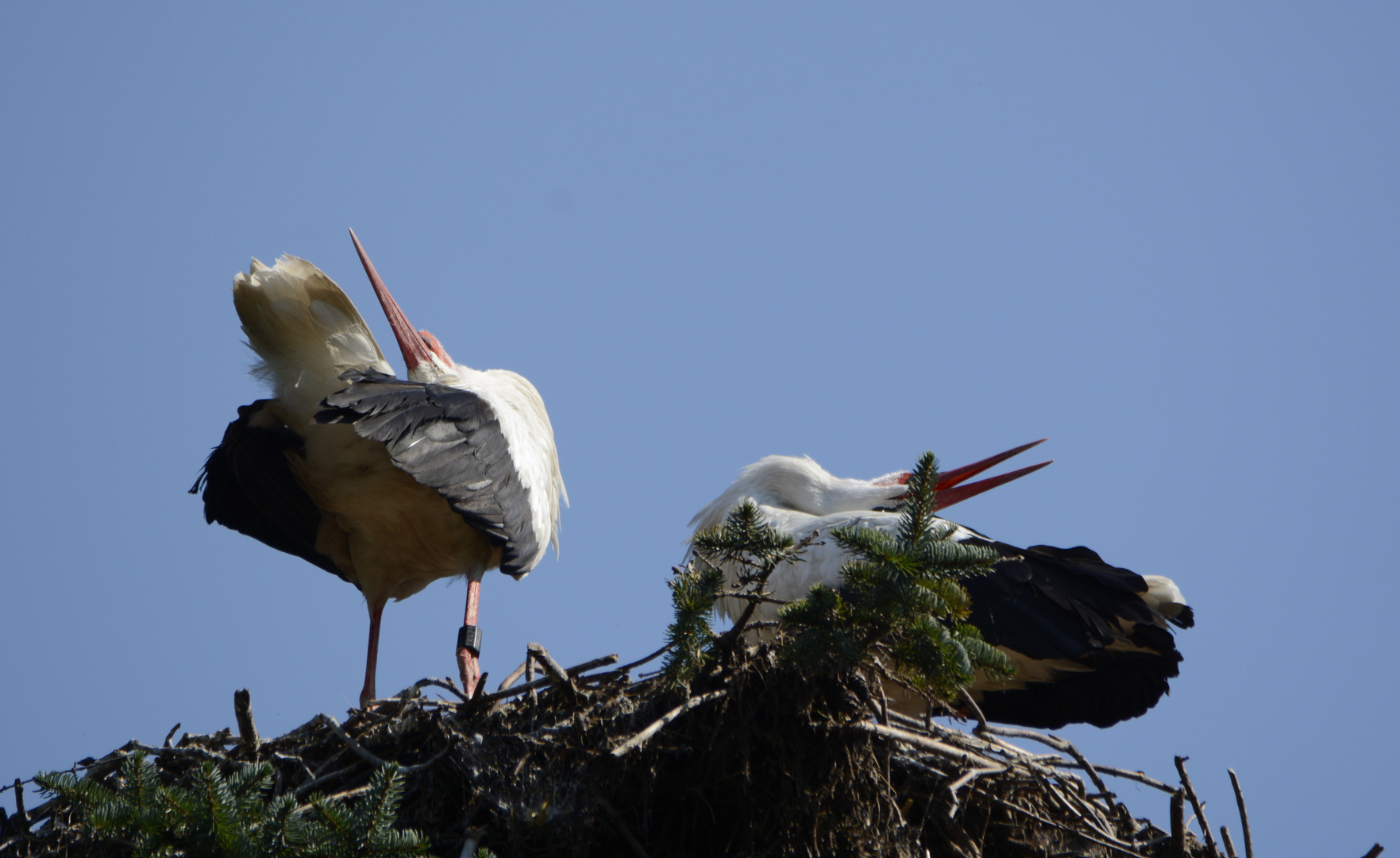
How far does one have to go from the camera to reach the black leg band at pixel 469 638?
17.0 ft

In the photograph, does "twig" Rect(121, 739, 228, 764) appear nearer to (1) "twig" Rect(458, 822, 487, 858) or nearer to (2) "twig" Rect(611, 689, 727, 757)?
(1) "twig" Rect(458, 822, 487, 858)

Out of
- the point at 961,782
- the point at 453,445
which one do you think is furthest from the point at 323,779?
the point at 961,782

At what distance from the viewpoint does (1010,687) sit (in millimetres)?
5062

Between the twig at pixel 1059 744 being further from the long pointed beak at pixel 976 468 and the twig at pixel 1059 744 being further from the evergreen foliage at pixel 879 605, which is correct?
the long pointed beak at pixel 976 468


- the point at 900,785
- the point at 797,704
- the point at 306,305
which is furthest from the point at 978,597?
the point at 306,305

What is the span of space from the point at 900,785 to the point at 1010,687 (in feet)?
6.48

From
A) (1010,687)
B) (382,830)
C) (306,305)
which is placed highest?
(306,305)

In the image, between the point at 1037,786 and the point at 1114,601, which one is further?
the point at 1114,601

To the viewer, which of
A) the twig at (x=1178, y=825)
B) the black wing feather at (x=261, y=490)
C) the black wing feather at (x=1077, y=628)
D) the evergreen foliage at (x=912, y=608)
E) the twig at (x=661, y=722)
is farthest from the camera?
the black wing feather at (x=261, y=490)

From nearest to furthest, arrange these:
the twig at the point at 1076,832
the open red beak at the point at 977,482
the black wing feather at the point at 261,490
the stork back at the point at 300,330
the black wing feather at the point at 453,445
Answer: the twig at the point at 1076,832
the black wing feather at the point at 453,445
the stork back at the point at 300,330
the black wing feather at the point at 261,490
the open red beak at the point at 977,482

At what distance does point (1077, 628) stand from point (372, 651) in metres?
2.91

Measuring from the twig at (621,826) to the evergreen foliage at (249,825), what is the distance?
55cm

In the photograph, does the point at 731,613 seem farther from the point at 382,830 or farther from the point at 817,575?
the point at 382,830

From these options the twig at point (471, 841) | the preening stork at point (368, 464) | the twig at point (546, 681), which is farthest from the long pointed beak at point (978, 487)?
the twig at point (471, 841)
